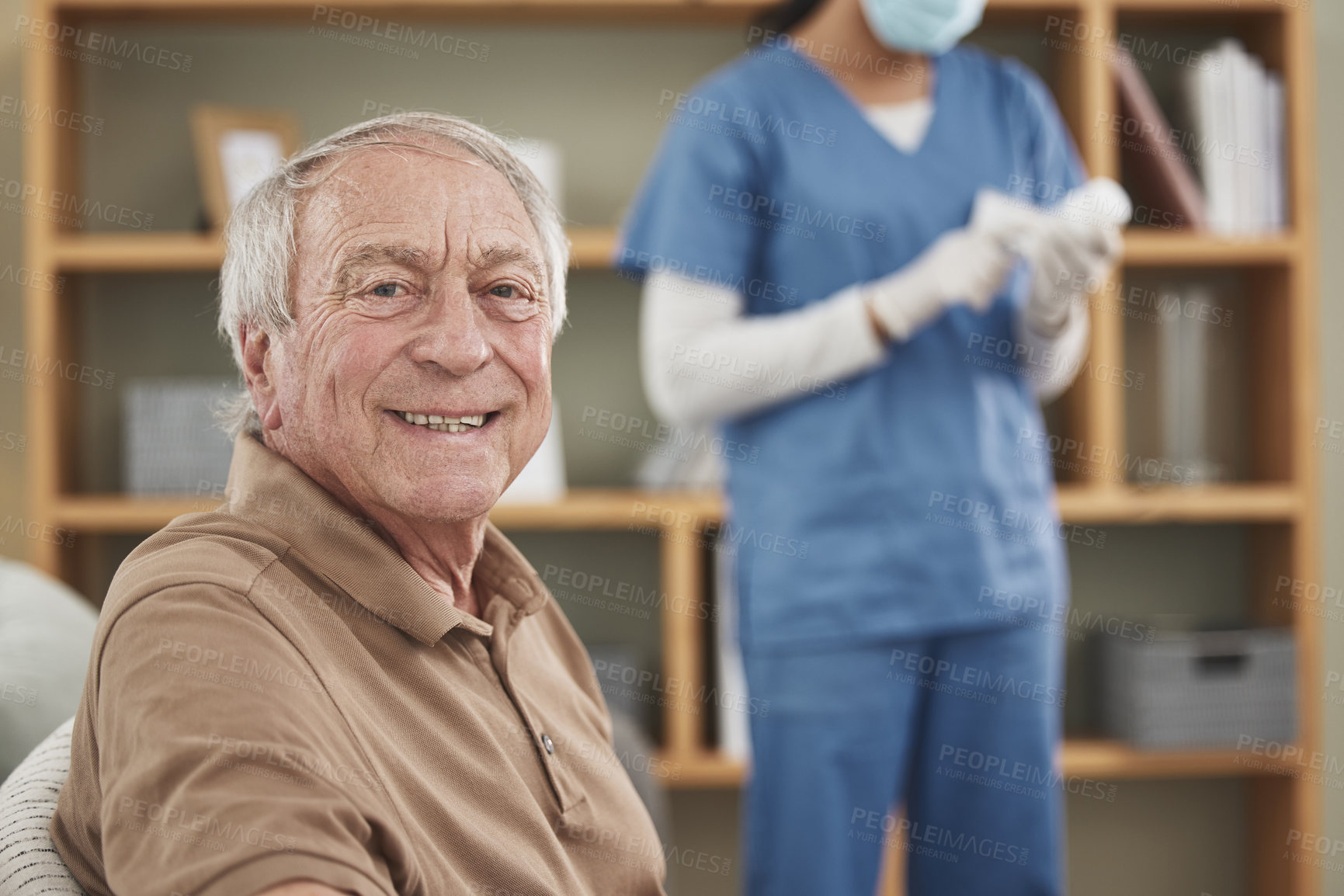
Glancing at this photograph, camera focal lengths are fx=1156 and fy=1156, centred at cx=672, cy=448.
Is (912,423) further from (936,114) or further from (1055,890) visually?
(1055,890)

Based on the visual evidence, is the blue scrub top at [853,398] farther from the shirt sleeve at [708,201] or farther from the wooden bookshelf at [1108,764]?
the wooden bookshelf at [1108,764]

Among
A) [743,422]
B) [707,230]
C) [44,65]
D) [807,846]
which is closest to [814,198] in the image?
[707,230]

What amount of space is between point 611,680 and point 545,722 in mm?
1315

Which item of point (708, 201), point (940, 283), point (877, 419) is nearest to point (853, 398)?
point (877, 419)

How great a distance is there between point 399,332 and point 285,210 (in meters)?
0.11

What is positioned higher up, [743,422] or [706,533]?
[743,422]

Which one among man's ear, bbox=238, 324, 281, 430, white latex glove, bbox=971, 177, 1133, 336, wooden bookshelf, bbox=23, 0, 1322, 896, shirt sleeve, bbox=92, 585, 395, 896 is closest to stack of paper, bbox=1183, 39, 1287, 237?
wooden bookshelf, bbox=23, 0, 1322, 896

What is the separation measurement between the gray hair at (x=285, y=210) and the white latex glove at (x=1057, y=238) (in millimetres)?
708

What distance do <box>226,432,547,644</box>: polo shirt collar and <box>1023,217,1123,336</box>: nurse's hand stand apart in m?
0.92

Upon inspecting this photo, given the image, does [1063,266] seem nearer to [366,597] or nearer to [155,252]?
[366,597]

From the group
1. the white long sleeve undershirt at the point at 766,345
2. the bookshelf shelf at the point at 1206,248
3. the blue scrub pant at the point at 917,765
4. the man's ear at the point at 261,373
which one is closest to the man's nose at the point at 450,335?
the man's ear at the point at 261,373

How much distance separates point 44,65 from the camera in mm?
2062

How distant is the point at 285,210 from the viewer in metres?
0.73

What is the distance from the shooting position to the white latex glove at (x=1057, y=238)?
4.38ft
